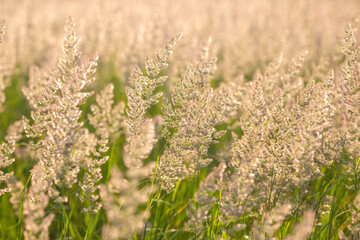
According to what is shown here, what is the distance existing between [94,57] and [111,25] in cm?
235

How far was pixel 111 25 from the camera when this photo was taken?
357cm

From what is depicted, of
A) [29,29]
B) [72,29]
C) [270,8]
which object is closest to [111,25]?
[29,29]

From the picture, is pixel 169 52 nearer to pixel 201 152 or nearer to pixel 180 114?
pixel 180 114

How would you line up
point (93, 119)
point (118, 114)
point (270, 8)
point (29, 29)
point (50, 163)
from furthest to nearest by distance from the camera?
point (270, 8), point (29, 29), point (118, 114), point (93, 119), point (50, 163)

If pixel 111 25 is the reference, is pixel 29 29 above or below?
above

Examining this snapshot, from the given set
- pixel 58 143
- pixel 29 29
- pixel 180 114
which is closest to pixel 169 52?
pixel 180 114

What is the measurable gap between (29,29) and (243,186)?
419cm

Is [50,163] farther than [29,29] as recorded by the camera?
No

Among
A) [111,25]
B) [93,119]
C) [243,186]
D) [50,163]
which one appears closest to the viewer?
[243,186]

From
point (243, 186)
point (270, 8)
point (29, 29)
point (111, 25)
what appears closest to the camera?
point (243, 186)

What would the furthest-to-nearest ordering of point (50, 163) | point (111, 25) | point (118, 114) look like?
point (111, 25), point (118, 114), point (50, 163)

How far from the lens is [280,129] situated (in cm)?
147

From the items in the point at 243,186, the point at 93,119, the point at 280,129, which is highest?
the point at 93,119

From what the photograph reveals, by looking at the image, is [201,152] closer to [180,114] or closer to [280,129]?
[180,114]
